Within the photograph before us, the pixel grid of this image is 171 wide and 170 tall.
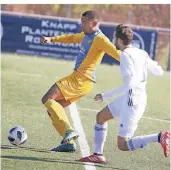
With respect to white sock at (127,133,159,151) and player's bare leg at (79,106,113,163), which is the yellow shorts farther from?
white sock at (127,133,159,151)

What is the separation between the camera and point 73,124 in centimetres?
1130

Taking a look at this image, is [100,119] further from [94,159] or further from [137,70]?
[137,70]

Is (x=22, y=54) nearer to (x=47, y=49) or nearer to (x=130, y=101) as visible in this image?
(x=47, y=49)

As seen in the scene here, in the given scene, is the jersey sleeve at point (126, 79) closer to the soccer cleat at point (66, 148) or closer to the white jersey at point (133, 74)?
the white jersey at point (133, 74)

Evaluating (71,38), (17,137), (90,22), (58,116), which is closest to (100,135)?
(58,116)

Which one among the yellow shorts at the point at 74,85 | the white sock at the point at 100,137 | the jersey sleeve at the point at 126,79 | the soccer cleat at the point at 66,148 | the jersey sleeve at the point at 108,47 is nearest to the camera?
the jersey sleeve at the point at 126,79

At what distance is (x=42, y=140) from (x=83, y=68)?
130 cm

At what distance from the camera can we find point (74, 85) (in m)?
9.18

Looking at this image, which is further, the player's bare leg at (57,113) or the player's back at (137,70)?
the player's bare leg at (57,113)

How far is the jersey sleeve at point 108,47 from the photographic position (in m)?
8.70

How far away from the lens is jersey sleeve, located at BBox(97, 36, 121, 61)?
8.70 m

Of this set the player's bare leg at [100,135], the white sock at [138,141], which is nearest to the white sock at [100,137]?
the player's bare leg at [100,135]

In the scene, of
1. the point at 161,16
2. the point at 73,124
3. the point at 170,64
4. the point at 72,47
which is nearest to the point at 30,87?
the point at 73,124

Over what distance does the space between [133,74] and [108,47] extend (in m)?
1.10
